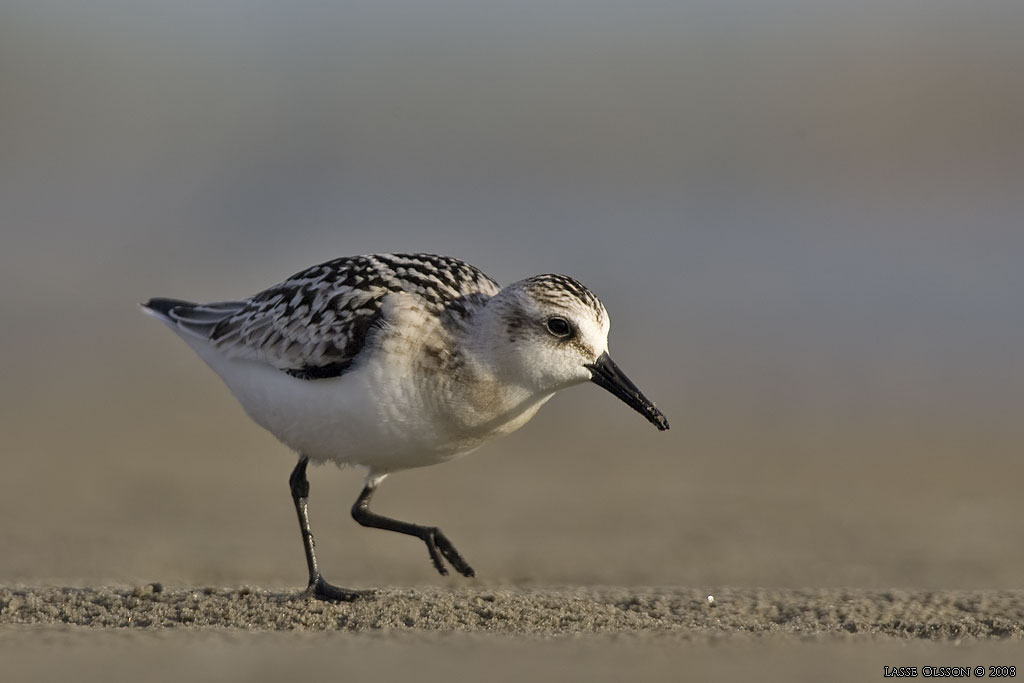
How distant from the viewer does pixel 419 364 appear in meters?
6.93

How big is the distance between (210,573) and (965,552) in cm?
536

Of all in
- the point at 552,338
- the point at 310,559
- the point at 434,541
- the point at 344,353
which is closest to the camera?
the point at 552,338

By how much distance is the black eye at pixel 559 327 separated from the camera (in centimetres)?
687

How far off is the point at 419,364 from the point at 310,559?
51.8 inches

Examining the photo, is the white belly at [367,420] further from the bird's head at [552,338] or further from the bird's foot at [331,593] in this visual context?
the bird's foot at [331,593]

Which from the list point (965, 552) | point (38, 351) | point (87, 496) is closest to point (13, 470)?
point (87, 496)

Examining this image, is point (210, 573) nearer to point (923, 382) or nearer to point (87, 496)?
point (87, 496)

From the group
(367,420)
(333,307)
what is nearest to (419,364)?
(367,420)

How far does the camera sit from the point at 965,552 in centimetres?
999

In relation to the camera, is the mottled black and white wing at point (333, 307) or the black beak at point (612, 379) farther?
the mottled black and white wing at point (333, 307)

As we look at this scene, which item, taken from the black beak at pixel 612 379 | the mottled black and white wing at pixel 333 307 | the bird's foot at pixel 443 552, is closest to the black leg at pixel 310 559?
the bird's foot at pixel 443 552

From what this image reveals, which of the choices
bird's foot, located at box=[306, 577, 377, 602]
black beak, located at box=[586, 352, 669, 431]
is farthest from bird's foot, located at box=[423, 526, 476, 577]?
black beak, located at box=[586, 352, 669, 431]

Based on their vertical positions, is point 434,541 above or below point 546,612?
above

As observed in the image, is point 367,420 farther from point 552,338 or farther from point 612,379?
point 612,379
